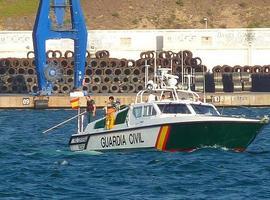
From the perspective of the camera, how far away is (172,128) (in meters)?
35.5

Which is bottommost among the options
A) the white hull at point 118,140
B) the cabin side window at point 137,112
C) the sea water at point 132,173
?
the sea water at point 132,173

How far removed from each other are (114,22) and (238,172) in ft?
230

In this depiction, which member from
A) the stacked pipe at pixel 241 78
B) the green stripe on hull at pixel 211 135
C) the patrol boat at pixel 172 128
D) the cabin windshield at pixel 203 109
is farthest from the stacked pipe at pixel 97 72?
the green stripe on hull at pixel 211 135

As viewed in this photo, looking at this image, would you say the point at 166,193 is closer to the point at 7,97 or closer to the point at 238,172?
the point at 238,172

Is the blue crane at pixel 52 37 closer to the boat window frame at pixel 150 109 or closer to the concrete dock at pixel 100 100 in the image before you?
the concrete dock at pixel 100 100

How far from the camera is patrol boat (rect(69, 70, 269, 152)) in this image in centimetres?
3559

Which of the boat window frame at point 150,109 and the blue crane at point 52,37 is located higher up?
the blue crane at point 52,37

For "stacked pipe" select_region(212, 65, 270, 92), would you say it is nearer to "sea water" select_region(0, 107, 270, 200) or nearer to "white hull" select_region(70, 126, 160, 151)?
"sea water" select_region(0, 107, 270, 200)

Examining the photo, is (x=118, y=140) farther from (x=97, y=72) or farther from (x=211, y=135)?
(x=97, y=72)

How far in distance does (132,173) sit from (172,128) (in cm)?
417

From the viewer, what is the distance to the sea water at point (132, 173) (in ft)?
90.9

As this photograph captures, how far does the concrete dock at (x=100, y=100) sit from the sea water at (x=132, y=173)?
2535 cm

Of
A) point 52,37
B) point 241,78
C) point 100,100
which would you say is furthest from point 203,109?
point 241,78

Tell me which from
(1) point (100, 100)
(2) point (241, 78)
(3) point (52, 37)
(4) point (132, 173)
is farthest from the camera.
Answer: (2) point (241, 78)
